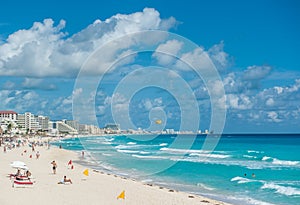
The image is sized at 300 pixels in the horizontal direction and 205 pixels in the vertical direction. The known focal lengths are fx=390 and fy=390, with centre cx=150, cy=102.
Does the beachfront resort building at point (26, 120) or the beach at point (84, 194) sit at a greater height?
the beachfront resort building at point (26, 120)

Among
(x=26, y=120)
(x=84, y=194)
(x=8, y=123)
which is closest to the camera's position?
(x=84, y=194)

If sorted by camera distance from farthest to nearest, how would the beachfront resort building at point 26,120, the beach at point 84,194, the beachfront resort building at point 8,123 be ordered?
1. the beachfront resort building at point 26,120
2. the beachfront resort building at point 8,123
3. the beach at point 84,194

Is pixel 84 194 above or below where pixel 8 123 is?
below

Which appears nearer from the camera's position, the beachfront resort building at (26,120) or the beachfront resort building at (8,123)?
the beachfront resort building at (8,123)

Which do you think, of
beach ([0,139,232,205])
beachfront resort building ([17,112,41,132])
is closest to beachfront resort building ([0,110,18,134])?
beachfront resort building ([17,112,41,132])

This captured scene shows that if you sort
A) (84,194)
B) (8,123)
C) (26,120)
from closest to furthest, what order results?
(84,194)
(8,123)
(26,120)

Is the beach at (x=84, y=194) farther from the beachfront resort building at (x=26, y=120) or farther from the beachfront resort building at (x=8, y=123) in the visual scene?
the beachfront resort building at (x=26, y=120)

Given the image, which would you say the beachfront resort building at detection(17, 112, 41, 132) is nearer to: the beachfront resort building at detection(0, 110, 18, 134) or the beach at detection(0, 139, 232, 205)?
the beachfront resort building at detection(0, 110, 18, 134)

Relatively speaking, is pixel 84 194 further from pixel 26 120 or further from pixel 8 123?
pixel 26 120

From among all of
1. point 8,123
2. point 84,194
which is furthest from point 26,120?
point 84,194

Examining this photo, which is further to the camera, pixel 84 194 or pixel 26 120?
pixel 26 120

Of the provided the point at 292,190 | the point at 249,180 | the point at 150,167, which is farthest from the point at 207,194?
the point at 150,167

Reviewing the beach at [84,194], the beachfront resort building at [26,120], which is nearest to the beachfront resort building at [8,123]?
the beachfront resort building at [26,120]

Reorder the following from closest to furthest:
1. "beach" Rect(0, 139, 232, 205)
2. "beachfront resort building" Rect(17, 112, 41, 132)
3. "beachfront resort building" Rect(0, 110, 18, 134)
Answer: "beach" Rect(0, 139, 232, 205) → "beachfront resort building" Rect(0, 110, 18, 134) → "beachfront resort building" Rect(17, 112, 41, 132)
